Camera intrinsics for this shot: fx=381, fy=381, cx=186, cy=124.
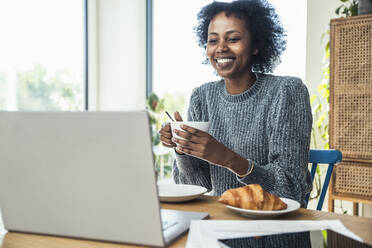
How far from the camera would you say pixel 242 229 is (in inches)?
29.2

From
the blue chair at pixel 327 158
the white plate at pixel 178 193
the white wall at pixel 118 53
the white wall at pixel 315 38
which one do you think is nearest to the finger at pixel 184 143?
the white plate at pixel 178 193

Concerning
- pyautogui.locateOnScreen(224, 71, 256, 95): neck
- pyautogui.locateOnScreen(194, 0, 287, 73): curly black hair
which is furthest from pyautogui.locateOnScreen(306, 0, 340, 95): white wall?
pyautogui.locateOnScreen(224, 71, 256, 95): neck

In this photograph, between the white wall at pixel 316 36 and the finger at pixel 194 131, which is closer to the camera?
the finger at pixel 194 131

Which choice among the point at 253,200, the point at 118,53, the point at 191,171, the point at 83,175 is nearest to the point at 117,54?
the point at 118,53

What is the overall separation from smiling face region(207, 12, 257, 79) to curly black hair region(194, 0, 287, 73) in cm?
4

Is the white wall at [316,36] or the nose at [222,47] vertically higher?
the white wall at [316,36]

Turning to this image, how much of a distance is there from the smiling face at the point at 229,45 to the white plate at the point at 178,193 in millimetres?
613

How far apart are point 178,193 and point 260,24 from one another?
0.87 m

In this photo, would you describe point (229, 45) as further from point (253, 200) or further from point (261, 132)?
point (253, 200)

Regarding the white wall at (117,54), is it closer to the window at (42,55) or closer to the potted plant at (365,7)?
the window at (42,55)

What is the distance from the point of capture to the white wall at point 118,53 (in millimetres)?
4012

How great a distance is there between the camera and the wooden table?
71 cm

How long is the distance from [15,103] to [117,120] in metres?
3.15

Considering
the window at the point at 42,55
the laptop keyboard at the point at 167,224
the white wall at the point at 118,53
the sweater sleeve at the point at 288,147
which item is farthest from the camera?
the white wall at the point at 118,53
